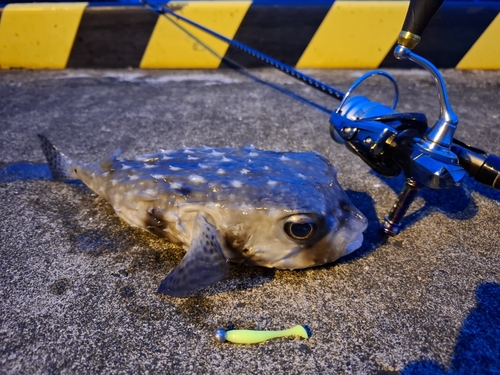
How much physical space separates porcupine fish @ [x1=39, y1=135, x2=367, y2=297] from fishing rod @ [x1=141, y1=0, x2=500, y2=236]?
0.29 m

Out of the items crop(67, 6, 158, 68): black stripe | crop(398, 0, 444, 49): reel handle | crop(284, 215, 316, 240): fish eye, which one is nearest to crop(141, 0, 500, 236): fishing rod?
crop(398, 0, 444, 49): reel handle

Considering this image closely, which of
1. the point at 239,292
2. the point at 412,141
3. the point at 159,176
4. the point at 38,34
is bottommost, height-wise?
the point at 38,34

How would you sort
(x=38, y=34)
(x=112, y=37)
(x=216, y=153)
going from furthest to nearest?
1. (x=112, y=37)
2. (x=38, y=34)
3. (x=216, y=153)

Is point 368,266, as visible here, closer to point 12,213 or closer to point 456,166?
point 456,166

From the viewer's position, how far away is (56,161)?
2.65 metres

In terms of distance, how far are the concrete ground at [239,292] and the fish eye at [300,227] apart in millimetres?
287

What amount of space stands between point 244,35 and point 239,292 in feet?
12.1

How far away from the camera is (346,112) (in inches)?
88.2

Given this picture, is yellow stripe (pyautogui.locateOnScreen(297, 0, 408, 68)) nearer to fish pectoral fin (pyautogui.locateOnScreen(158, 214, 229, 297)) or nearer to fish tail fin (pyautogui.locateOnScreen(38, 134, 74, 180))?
fish tail fin (pyautogui.locateOnScreen(38, 134, 74, 180))

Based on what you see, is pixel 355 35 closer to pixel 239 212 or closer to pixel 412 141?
pixel 412 141

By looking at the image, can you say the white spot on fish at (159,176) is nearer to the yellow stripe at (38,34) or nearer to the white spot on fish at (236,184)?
the white spot on fish at (236,184)

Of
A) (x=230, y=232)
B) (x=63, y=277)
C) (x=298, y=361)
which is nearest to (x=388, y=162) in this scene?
(x=230, y=232)

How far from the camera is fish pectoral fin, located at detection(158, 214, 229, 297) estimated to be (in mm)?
1762

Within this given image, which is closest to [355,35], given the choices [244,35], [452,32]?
[452,32]
